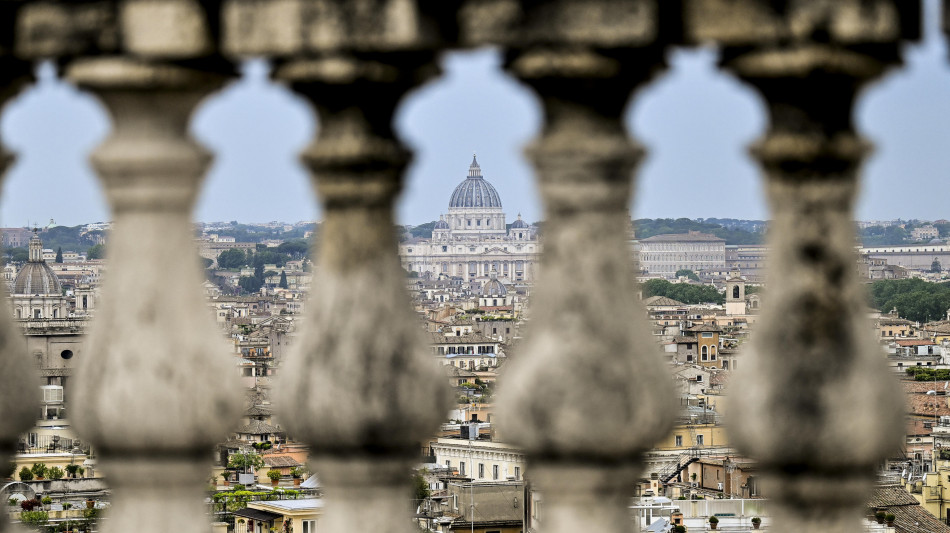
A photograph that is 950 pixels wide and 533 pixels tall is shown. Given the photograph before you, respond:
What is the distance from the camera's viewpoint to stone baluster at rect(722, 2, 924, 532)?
2848 millimetres

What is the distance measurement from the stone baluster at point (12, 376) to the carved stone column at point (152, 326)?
0.73ft

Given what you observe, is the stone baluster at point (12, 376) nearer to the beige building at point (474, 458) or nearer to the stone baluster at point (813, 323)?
the stone baluster at point (813, 323)

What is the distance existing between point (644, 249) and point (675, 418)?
142225 mm

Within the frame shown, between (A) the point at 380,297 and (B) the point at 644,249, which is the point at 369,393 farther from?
(B) the point at 644,249

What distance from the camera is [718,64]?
9.55 ft

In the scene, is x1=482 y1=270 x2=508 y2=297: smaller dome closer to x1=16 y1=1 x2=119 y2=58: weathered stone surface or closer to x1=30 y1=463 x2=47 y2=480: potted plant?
x1=30 y1=463 x2=47 y2=480: potted plant

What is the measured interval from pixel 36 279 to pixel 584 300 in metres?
74.2

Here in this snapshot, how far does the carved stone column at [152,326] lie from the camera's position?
10.5 feet

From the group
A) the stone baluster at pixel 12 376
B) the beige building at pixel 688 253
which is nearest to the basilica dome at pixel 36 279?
the stone baluster at pixel 12 376

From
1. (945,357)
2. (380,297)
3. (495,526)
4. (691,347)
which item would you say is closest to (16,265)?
(691,347)

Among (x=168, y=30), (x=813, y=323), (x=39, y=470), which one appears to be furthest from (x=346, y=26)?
(x=39, y=470)

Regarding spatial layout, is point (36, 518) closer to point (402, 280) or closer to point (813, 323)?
point (402, 280)

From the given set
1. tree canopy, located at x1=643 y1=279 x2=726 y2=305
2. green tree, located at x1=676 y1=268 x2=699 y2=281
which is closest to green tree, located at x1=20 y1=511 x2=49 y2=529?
tree canopy, located at x1=643 y1=279 x2=726 y2=305

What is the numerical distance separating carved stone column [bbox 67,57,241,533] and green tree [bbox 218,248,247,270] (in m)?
133
